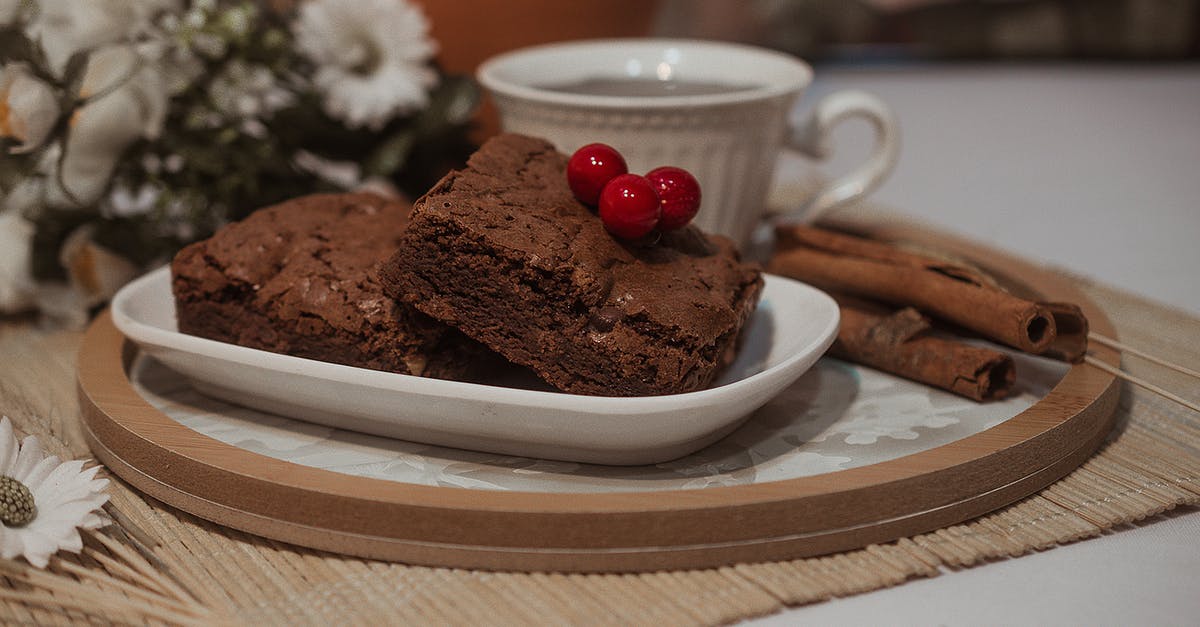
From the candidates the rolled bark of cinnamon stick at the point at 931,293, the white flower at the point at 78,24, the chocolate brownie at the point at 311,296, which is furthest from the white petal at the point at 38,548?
the rolled bark of cinnamon stick at the point at 931,293

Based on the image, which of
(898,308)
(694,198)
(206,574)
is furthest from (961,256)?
Answer: (206,574)

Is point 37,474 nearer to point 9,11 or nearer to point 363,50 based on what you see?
point 9,11

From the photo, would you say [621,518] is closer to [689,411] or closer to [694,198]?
[689,411]

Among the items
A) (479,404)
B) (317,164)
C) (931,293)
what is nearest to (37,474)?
(479,404)

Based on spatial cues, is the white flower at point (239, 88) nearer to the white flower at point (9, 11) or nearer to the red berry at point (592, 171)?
the white flower at point (9, 11)

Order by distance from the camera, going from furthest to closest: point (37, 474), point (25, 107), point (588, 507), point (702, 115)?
point (702, 115), point (25, 107), point (37, 474), point (588, 507)

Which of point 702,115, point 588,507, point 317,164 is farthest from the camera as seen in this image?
point 317,164
